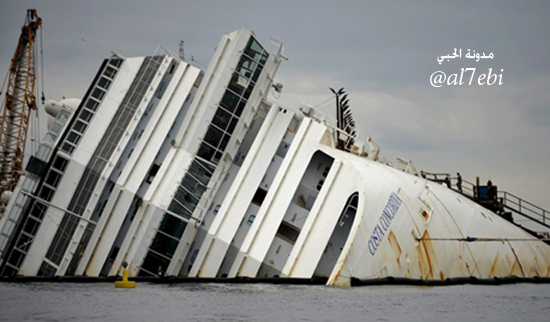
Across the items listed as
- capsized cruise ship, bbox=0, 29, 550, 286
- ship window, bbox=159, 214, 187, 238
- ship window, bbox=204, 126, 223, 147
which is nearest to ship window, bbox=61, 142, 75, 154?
capsized cruise ship, bbox=0, 29, 550, 286

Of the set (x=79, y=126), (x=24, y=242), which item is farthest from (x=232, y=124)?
(x=24, y=242)

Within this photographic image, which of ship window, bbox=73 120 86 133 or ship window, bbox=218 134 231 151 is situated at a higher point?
ship window, bbox=218 134 231 151

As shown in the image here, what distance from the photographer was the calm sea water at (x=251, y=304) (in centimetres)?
2234

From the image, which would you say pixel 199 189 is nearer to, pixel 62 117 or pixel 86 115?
pixel 86 115

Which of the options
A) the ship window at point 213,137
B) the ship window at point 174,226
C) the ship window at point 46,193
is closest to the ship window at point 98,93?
the ship window at point 46,193

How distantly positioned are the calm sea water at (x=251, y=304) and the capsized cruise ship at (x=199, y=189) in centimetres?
155

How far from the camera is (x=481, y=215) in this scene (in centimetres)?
4797

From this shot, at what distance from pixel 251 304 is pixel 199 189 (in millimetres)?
8716

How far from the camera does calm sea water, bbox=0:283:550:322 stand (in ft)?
73.3

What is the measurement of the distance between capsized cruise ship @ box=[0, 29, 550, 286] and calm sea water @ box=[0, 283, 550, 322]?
155cm

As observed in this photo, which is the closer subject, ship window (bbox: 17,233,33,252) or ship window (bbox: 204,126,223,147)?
ship window (bbox: 17,233,33,252)

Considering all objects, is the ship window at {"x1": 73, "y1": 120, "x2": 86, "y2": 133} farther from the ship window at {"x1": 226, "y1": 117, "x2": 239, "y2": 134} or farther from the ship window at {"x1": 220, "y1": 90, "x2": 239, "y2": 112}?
the ship window at {"x1": 226, "y1": 117, "x2": 239, "y2": 134}

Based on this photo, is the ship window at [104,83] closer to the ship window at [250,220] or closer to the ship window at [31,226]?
the ship window at [31,226]

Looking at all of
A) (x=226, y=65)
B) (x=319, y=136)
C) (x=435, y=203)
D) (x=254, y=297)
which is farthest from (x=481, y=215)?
(x=254, y=297)
